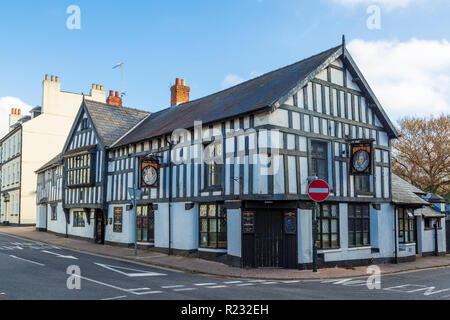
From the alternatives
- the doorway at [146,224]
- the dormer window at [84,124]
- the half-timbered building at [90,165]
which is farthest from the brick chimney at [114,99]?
the doorway at [146,224]

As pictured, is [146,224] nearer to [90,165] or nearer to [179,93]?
[90,165]

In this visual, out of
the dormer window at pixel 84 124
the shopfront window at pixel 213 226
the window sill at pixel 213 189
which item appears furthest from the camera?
the dormer window at pixel 84 124

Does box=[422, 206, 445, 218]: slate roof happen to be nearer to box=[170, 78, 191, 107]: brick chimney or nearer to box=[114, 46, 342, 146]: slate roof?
box=[114, 46, 342, 146]: slate roof

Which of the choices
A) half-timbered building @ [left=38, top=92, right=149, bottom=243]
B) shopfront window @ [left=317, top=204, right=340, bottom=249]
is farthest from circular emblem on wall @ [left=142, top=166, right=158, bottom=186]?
shopfront window @ [left=317, top=204, right=340, bottom=249]

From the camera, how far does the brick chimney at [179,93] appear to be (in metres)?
29.2

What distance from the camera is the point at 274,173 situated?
52.4 feet

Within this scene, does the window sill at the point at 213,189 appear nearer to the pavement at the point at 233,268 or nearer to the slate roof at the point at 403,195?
the pavement at the point at 233,268

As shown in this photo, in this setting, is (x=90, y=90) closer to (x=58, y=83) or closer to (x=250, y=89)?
(x=58, y=83)

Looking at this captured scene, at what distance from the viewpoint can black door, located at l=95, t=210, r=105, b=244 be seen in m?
26.0

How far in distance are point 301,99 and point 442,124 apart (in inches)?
1005

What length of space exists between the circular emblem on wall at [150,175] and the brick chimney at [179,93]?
9.65 metres

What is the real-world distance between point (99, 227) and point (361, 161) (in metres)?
16.3

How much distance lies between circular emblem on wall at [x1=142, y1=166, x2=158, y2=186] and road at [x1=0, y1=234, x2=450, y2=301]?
5.02 m

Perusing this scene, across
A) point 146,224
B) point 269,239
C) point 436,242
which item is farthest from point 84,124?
point 436,242
